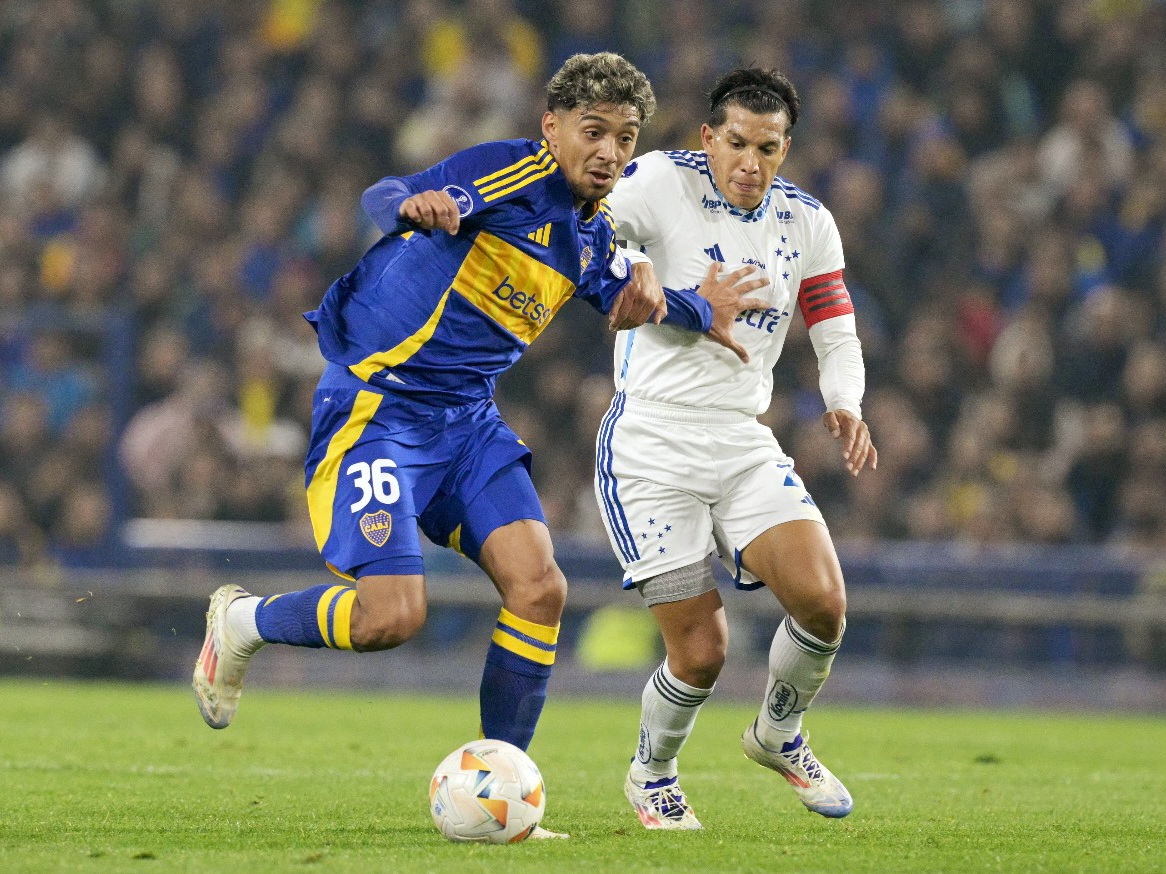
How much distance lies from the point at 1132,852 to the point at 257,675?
8837 mm

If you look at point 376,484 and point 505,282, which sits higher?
point 505,282

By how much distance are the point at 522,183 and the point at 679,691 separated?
5.86ft

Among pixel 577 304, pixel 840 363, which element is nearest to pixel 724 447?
pixel 840 363

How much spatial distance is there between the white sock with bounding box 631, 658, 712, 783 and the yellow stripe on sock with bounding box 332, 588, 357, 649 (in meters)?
1.12

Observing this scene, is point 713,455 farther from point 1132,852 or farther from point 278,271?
point 278,271

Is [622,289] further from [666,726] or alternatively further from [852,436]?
[666,726]

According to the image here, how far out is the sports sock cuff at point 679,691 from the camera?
19.6 ft

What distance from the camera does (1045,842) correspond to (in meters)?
5.48

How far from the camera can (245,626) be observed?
5.70 m

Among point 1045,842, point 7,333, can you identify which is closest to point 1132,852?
point 1045,842

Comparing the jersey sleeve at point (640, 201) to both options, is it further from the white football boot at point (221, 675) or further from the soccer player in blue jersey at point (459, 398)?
the white football boot at point (221, 675)

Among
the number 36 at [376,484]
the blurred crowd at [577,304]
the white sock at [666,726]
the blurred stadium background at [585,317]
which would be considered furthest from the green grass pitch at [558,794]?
the blurred crowd at [577,304]

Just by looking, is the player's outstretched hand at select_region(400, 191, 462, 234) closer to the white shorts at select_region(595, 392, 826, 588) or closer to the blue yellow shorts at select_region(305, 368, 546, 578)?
the blue yellow shorts at select_region(305, 368, 546, 578)

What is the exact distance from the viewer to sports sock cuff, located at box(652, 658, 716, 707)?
598cm
